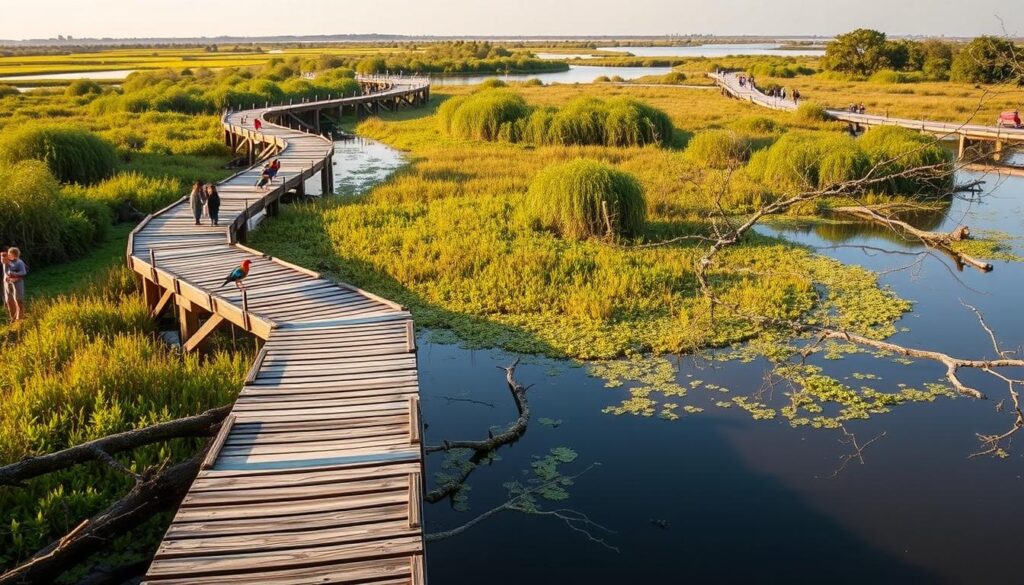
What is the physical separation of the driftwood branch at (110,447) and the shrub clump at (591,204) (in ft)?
31.4

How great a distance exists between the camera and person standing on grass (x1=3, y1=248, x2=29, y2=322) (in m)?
11.1

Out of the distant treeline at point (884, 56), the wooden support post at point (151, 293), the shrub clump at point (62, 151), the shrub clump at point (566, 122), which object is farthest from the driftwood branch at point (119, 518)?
the distant treeline at point (884, 56)

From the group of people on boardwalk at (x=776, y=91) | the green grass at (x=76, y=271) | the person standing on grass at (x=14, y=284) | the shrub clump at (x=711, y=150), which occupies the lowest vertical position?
the green grass at (x=76, y=271)

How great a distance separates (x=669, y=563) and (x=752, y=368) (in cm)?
425

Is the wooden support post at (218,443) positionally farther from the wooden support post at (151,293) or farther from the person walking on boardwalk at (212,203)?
the person walking on boardwalk at (212,203)

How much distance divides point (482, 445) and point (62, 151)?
681 inches

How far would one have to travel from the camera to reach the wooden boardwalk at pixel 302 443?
5.31 m

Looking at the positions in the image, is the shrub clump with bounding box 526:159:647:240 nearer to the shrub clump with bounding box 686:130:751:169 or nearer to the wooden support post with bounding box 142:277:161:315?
the wooden support post with bounding box 142:277:161:315

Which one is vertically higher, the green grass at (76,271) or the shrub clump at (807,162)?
the shrub clump at (807,162)

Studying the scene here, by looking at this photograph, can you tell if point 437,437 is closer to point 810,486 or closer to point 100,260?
point 810,486

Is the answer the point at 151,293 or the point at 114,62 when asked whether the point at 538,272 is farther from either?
the point at 114,62

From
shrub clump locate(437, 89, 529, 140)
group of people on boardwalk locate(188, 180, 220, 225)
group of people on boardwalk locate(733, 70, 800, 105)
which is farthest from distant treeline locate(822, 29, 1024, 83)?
group of people on boardwalk locate(188, 180, 220, 225)

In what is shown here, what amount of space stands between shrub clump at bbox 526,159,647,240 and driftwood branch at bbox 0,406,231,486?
957cm

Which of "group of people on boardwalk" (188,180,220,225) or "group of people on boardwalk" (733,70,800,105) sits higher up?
"group of people on boardwalk" (733,70,800,105)
